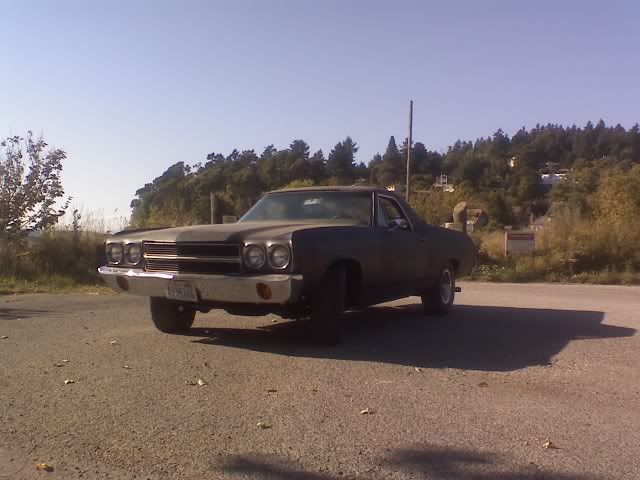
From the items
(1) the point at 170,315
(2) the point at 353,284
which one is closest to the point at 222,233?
(1) the point at 170,315

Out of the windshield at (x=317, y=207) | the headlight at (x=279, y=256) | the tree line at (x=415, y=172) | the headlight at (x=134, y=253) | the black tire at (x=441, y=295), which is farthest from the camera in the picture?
the tree line at (x=415, y=172)

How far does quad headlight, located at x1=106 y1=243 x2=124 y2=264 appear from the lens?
7590 mm

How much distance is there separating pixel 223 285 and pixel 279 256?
0.55m

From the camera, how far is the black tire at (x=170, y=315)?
25.1 ft

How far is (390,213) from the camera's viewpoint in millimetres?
8711

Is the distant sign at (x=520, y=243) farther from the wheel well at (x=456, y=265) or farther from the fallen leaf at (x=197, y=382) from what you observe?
the fallen leaf at (x=197, y=382)

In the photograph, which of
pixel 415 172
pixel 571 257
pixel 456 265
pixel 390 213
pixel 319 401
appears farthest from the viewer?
pixel 415 172

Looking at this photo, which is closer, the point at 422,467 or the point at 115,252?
the point at 422,467

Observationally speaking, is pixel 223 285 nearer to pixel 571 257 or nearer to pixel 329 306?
pixel 329 306

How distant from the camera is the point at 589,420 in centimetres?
487

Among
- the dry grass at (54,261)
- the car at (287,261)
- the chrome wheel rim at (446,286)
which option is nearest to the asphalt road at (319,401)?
the car at (287,261)

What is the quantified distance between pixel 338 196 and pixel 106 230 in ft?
35.2

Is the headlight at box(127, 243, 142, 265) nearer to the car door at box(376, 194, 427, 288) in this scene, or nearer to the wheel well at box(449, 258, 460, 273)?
the car door at box(376, 194, 427, 288)

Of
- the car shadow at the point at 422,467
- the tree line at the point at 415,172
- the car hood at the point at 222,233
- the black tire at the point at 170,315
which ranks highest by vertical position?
the tree line at the point at 415,172
